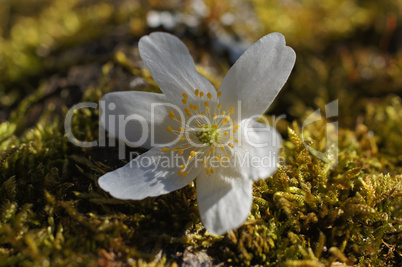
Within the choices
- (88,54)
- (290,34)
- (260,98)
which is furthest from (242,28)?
(260,98)

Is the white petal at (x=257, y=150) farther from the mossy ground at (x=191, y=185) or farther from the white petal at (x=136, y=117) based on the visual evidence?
the white petal at (x=136, y=117)

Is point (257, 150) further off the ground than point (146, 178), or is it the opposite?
point (257, 150)

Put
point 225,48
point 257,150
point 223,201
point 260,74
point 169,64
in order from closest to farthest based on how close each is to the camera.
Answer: point 223,201 < point 257,150 < point 260,74 < point 169,64 < point 225,48

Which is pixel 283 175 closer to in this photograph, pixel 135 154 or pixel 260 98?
pixel 260 98

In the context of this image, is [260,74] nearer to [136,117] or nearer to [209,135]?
[209,135]

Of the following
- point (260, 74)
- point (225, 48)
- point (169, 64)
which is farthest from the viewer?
point (225, 48)

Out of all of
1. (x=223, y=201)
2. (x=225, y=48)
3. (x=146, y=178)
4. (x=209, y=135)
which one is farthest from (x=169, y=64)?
(x=225, y=48)
